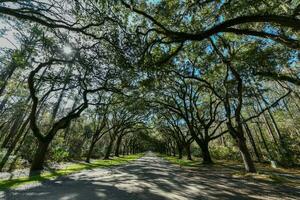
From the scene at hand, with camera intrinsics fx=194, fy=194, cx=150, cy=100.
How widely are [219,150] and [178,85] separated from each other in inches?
799

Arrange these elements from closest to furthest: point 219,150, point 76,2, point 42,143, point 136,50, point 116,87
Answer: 1. point 76,2
2. point 136,50
3. point 42,143
4. point 116,87
5. point 219,150

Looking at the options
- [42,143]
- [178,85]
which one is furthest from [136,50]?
[178,85]

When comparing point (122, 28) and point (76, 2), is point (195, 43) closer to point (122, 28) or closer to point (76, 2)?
point (122, 28)

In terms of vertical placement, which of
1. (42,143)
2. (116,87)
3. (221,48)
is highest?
(221,48)

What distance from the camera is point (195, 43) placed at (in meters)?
13.1

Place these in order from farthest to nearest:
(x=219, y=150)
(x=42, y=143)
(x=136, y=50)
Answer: (x=219, y=150) < (x=42, y=143) < (x=136, y=50)

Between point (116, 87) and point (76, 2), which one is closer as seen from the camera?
point (76, 2)

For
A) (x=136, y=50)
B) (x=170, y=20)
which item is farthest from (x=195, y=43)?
(x=136, y=50)

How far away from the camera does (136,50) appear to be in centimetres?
908

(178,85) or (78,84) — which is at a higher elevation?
(178,85)

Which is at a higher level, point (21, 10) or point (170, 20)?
point (170, 20)

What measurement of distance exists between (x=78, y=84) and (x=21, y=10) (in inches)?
333

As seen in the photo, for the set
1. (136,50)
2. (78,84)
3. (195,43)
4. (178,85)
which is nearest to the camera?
(136,50)

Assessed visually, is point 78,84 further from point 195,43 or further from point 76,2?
point 195,43
